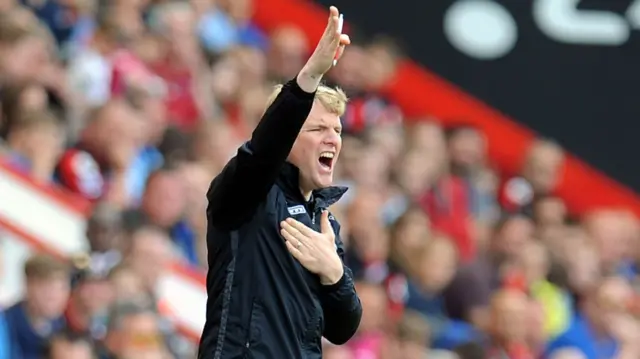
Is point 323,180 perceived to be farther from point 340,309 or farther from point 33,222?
point 33,222

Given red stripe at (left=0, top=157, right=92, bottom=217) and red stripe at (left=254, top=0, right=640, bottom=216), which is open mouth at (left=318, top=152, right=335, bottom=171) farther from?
red stripe at (left=254, top=0, right=640, bottom=216)

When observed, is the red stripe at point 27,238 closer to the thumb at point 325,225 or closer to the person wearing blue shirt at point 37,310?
the person wearing blue shirt at point 37,310

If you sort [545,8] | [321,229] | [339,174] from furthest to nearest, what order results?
[545,8] < [339,174] < [321,229]

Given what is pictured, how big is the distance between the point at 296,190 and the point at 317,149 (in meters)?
0.14

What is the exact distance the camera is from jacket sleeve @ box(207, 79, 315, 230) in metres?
4.19

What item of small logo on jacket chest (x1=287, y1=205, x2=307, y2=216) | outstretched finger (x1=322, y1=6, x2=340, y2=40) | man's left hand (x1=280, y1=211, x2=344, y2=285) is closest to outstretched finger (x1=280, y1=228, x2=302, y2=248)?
man's left hand (x1=280, y1=211, x2=344, y2=285)

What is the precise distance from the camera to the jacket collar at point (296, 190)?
443cm

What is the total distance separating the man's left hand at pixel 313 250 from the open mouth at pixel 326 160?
184mm

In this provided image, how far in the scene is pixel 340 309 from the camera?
14.5ft

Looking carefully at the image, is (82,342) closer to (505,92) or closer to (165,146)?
(165,146)

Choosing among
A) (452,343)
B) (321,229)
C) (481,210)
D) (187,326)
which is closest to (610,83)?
(481,210)

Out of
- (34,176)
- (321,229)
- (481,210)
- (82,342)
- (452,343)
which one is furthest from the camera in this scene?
(481,210)

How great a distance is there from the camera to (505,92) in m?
13.0

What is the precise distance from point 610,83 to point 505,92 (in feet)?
2.92
